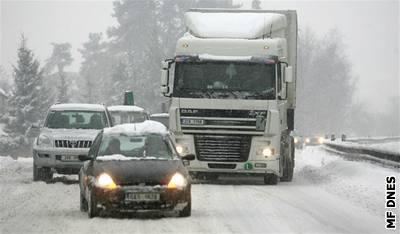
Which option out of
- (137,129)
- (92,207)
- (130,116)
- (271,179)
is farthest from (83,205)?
(130,116)

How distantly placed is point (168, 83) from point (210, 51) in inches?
51.7

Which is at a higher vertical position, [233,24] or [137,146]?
[233,24]

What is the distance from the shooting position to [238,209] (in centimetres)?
1728

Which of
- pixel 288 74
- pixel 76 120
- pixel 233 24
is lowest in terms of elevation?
pixel 76 120

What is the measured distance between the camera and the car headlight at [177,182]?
15516 millimetres

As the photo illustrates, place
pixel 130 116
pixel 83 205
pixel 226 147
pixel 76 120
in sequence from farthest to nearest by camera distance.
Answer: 1. pixel 130 116
2. pixel 76 120
3. pixel 226 147
4. pixel 83 205

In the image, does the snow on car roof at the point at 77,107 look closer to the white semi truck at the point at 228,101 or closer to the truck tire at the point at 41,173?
the truck tire at the point at 41,173

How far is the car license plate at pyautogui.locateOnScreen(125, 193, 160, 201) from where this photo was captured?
15.3 meters

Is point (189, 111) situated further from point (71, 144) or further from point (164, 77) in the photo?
point (71, 144)

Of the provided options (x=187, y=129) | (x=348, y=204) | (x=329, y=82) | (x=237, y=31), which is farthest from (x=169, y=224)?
(x=329, y=82)

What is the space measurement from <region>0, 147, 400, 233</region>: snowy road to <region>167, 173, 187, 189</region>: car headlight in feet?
1.76

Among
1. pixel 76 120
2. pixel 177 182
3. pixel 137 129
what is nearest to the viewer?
pixel 177 182

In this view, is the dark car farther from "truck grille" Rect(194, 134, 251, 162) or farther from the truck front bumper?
the truck front bumper

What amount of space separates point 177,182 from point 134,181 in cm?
72
